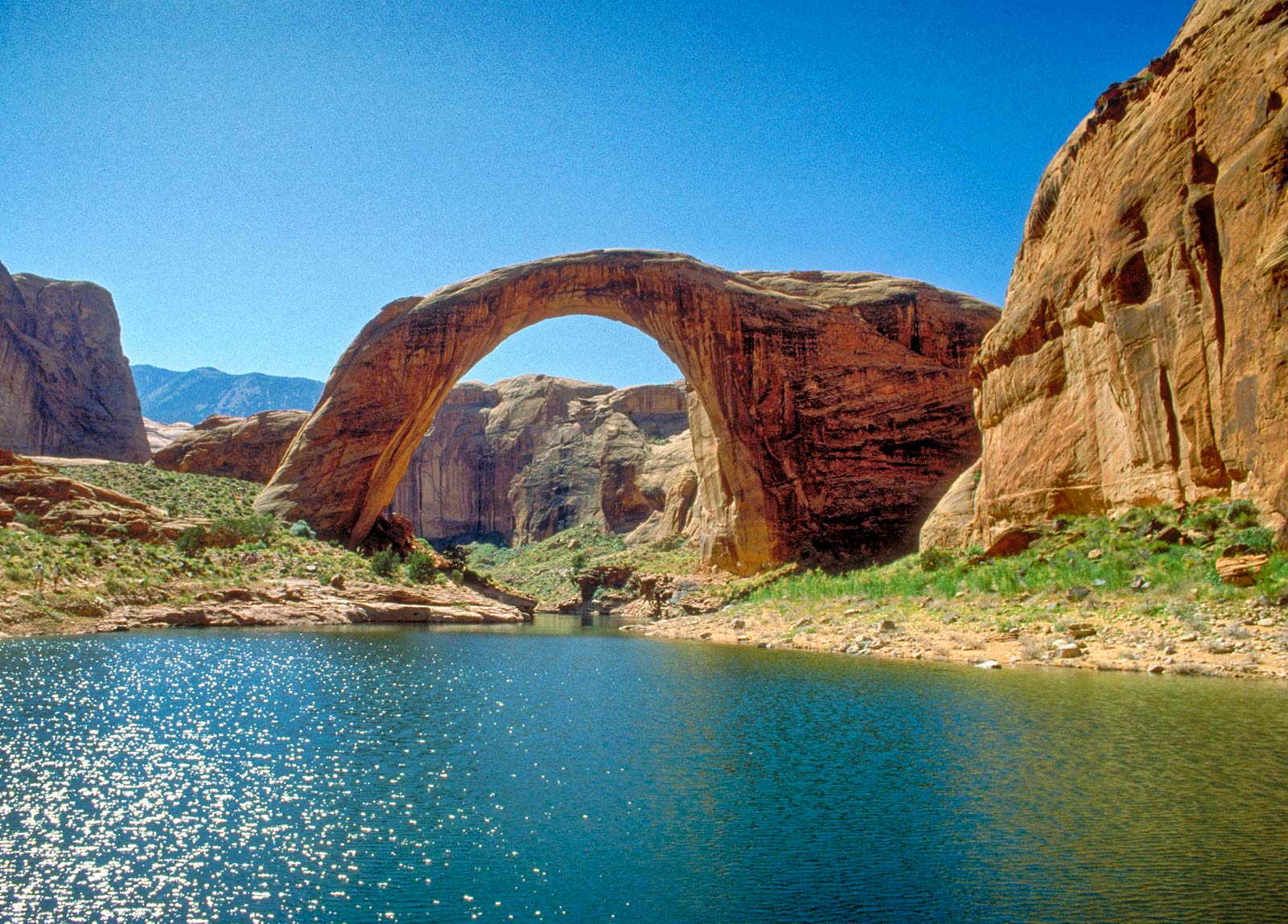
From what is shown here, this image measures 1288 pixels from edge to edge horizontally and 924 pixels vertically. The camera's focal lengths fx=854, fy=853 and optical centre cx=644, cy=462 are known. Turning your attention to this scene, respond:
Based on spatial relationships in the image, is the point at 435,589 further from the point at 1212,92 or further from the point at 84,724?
the point at 1212,92

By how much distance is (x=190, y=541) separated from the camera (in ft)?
84.5

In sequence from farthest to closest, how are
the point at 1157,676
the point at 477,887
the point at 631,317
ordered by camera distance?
the point at 631,317
the point at 1157,676
the point at 477,887

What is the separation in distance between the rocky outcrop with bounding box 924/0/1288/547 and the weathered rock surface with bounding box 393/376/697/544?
1518 inches

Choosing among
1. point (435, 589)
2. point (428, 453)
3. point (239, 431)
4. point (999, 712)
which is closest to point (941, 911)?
point (999, 712)

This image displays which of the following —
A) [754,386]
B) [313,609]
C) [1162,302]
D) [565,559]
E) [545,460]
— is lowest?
[565,559]

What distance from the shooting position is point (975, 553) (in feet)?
68.9

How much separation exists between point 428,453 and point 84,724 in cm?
6765

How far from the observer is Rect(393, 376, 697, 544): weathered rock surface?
2511 inches

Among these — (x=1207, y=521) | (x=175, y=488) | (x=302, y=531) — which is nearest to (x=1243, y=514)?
(x=1207, y=521)

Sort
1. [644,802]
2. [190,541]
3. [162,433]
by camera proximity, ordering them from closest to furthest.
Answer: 1. [644,802]
2. [190,541]
3. [162,433]

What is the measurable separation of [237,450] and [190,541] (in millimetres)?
22228

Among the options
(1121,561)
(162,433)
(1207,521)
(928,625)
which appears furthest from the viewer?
(162,433)

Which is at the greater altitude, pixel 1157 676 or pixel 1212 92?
pixel 1212 92

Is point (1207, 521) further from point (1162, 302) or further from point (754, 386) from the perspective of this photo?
point (754, 386)
